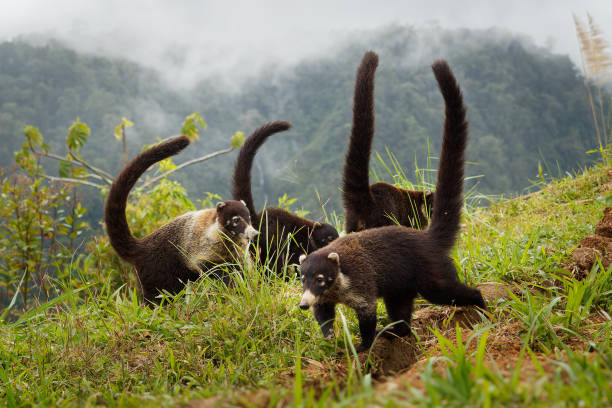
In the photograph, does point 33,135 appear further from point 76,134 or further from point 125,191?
point 125,191

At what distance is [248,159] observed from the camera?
5.73 metres

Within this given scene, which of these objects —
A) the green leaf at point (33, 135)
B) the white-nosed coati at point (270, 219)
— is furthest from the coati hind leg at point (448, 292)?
the green leaf at point (33, 135)

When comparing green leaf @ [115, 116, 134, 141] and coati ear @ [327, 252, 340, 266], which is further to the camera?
green leaf @ [115, 116, 134, 141]

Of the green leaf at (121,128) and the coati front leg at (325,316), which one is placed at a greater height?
the green leaf at (121,128)

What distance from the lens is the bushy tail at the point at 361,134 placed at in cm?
439

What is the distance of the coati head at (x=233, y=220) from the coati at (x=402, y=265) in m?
1.79

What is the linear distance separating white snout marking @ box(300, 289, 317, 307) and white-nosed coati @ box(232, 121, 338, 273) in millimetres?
2632

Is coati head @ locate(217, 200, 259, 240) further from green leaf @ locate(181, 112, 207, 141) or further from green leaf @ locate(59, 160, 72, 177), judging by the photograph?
green leaf @ locate(59, 160, 72, 177)

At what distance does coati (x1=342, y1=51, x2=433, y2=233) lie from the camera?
4.41 metres

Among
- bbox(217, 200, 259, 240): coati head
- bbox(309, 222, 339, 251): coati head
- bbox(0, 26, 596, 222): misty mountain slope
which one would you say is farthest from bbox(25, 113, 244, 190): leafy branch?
bbox(0, 26, 596, 222): misty mountain slope

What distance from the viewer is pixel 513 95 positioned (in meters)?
36.7

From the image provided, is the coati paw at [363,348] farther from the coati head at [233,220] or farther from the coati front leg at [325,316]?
the coati head at [233,220]

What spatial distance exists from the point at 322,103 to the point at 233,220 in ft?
87.8

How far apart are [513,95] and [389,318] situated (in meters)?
38.4
